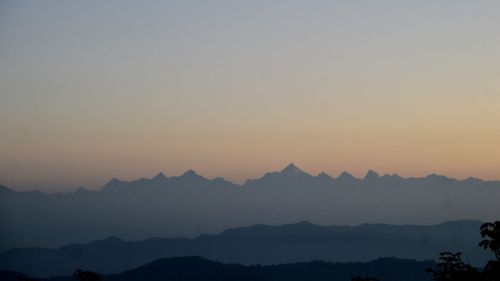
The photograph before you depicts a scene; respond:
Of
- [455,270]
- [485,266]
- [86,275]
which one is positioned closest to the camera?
[485,266]

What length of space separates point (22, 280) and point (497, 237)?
20449 mm

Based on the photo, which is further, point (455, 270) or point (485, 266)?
point (455, 270)

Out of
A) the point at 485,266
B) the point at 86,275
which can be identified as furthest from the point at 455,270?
the point at 86,275

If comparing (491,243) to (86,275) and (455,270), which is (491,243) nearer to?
(455,270)

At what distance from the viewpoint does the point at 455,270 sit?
31.5 m

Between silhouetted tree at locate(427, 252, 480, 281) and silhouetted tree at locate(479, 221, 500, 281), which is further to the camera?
silhouetted tree at locate(427, 252, 480, 281)

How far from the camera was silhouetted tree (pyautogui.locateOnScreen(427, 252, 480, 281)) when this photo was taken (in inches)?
1147

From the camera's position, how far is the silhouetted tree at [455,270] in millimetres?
29141

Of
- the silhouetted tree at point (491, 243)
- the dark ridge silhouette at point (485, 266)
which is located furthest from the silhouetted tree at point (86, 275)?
the silhouetted tree at point (491, 243)

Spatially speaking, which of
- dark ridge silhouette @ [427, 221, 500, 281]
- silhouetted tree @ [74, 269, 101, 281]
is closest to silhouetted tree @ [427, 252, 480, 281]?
dark ridge silhouette @ [427, 221, 500, 281]

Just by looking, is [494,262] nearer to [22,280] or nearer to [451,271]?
[451,271]

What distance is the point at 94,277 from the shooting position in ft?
111

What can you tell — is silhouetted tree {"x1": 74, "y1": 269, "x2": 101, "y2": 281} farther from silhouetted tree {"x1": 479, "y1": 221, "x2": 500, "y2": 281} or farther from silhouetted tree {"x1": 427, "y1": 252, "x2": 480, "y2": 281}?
silhouetted tree {"x1": 479, "y1": 221, "x2": 500, "y2": 281}

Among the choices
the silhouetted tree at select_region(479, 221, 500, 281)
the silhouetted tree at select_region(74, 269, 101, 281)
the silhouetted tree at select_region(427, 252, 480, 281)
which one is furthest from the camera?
the silhouetted tree at select_region(74, 269, 101, 281)
